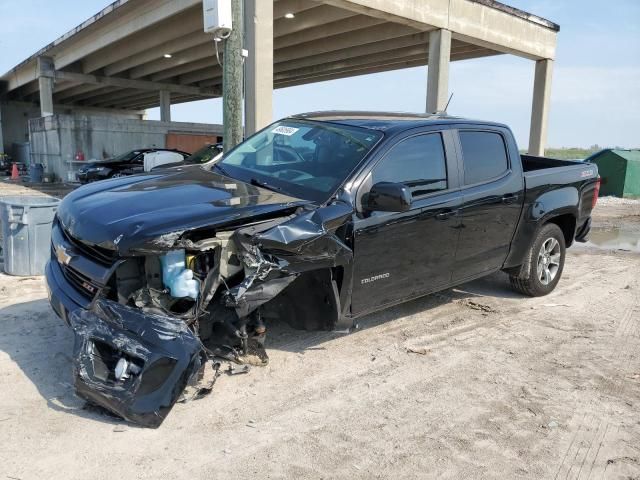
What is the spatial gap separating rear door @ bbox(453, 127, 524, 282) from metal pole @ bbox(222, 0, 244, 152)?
3237 mm

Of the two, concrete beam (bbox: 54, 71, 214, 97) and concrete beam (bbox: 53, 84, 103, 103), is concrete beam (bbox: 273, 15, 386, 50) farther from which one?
concrete beam (bbox: 53, 84, 103, 103)

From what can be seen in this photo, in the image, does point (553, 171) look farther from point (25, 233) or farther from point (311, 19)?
point (311, 19)

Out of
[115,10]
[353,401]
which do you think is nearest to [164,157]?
[115,10]

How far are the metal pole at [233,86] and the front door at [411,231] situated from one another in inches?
126

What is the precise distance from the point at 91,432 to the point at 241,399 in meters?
0.90

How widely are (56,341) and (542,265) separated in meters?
4.97

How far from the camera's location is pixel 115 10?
1752cm

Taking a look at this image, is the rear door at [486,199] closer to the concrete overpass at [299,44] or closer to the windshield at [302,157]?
the windshield at [302,157]

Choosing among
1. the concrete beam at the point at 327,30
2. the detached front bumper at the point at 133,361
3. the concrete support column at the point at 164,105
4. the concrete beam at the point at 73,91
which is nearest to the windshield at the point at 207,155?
the concrete beam at the point at 327,30

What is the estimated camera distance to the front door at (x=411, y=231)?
3.82 metres

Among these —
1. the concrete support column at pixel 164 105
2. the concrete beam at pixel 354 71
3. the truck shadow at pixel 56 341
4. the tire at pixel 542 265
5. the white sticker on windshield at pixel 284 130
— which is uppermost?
the concrete beam at pixel 354 71

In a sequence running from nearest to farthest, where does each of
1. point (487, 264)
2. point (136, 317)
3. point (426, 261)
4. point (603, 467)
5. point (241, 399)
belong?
point (603, 467), point (136, 317), point (241, 399), point (426, 261), point (487, 264)

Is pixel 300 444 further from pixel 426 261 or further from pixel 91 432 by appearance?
pixel 426 261

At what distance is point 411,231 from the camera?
4.09 meters
